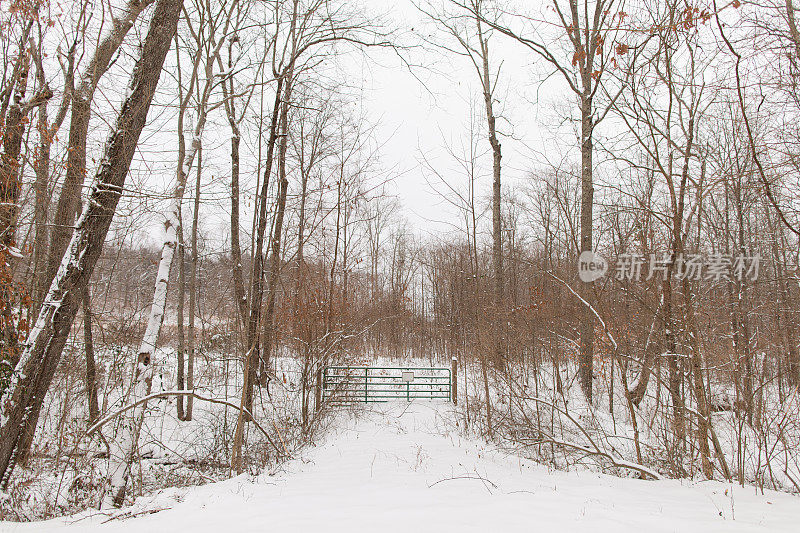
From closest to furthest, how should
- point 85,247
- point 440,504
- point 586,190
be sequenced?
point 440,504 → point 85,247 → point 586,190

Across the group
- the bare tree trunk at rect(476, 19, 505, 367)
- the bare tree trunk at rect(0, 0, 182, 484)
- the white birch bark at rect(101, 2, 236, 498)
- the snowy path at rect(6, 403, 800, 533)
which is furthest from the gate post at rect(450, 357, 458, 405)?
the bare tree trunk at rect(0, 0, 182, 484)

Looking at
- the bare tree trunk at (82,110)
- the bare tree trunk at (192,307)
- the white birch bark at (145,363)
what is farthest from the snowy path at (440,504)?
the bare tree trunk at (192,307)

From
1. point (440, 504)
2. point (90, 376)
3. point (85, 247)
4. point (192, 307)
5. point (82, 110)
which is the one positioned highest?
point (82, 110)

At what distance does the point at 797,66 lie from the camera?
5.63m

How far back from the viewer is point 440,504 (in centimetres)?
373

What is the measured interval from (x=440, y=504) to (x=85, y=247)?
4592 millimetres

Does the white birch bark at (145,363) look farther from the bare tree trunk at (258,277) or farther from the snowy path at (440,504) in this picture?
the bare tree trunk at (258,277)

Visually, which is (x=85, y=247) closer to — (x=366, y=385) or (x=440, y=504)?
(x=440, y=504)

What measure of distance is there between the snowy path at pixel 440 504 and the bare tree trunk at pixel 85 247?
4.68 feet

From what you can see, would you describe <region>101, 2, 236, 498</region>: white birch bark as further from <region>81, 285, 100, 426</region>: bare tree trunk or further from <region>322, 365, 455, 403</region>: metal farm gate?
<region>322, 365, 455, 403</region>: metal farm gate

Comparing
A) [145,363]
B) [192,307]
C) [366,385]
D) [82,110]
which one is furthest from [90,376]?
[366,385]

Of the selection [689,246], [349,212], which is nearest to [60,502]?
[349,212]

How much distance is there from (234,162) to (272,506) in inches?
342

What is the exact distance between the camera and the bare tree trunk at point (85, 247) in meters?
4.52
